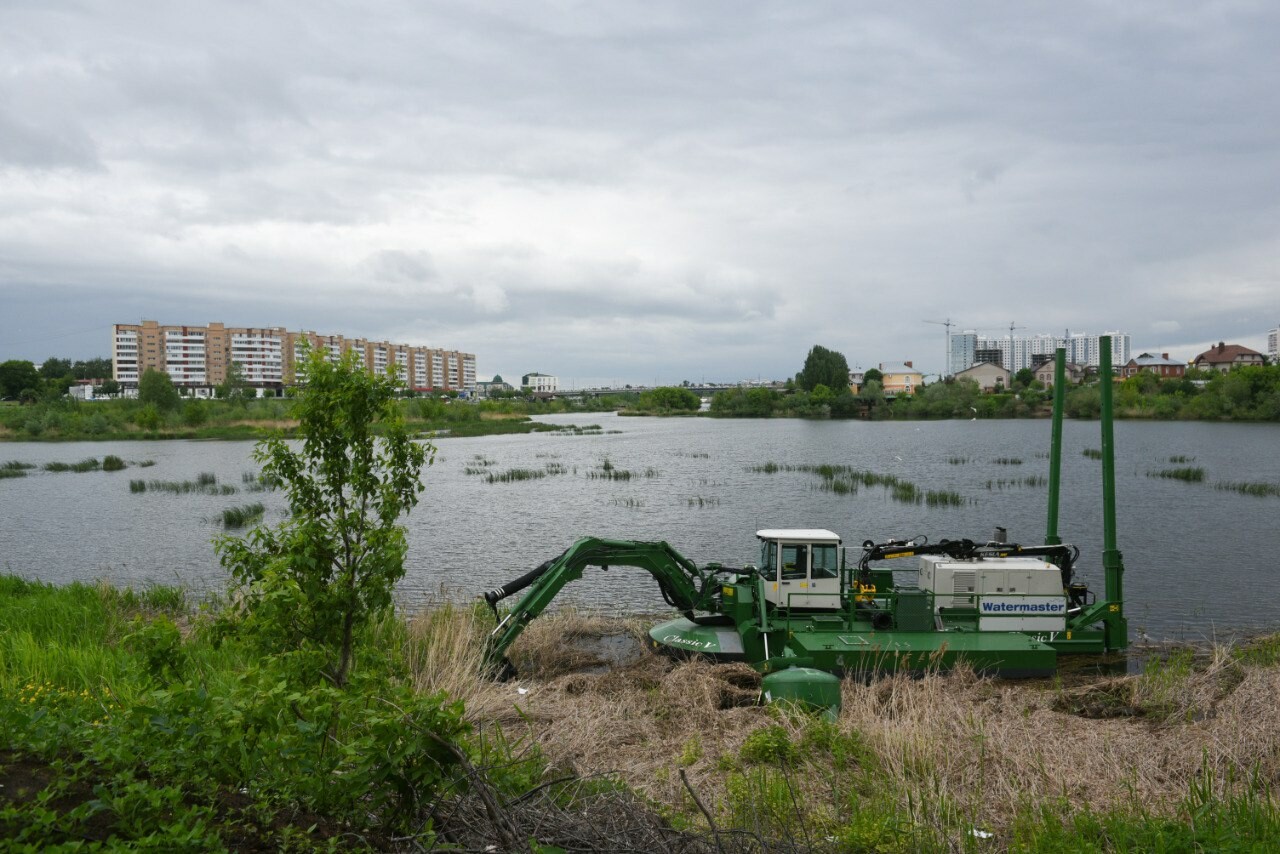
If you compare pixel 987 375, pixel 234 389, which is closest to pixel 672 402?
pixel 987 375

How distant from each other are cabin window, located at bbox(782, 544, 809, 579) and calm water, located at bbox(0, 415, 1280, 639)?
643 cm

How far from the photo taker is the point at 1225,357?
527ft

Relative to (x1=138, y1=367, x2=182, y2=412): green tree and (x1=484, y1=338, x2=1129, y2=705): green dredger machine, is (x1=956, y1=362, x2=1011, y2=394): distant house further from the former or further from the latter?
(x1=484, y1=338, x2=1129, y2=705): green dredger machine

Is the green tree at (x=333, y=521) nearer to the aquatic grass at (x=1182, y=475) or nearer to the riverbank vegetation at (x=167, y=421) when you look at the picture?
the aquatic grass at (x=1182, y=475)

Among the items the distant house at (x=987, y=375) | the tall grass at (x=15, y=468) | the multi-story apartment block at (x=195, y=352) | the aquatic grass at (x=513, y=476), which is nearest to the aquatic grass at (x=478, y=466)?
Answer: the aquatic grass at (x=513, y=476)

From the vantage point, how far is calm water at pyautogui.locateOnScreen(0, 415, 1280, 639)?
76.7 ft

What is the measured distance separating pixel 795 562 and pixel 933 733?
6489 mm

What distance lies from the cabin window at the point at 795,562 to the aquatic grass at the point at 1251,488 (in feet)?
112

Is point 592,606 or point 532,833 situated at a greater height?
point 532,833

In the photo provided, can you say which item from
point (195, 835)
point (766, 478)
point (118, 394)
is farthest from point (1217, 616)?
point (118, 394)

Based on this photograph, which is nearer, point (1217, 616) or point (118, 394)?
point (1217, 616)

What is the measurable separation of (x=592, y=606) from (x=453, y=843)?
627 inches

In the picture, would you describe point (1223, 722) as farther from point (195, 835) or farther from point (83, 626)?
point (83, 626)

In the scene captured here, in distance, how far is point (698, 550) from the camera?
26.9 meters
